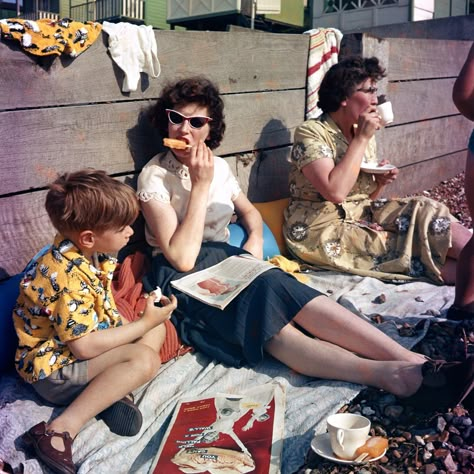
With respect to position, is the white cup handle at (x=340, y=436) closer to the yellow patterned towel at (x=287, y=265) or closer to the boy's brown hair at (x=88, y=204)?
the boy's brown hair at (x=88, y=204)

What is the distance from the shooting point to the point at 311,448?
92.3 inches

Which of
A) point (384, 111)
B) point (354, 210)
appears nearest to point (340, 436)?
point (354, 210)

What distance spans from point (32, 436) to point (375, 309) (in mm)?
1987

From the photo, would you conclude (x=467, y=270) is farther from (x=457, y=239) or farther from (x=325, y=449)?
(x=325, y=449)

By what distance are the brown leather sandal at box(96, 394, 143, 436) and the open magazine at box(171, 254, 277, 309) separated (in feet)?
1.97

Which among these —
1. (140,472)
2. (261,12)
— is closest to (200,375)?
(140,472)

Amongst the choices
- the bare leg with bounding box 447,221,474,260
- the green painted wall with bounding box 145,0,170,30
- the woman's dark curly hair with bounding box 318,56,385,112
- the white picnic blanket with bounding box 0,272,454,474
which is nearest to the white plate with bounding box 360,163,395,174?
the woman's dark curly hair with bounding box 318,56,385,112

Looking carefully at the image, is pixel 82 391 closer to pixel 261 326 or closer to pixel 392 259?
pixel 261 326

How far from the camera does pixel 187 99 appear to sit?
3.60m

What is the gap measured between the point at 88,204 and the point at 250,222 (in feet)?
5.14

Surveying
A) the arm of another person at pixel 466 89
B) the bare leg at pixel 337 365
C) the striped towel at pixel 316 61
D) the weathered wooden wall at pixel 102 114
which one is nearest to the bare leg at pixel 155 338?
the bare leg at pixel 337 365

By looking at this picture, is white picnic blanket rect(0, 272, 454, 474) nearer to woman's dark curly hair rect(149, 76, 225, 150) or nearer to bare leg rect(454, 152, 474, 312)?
bare leg rect(454, 152, 474, 312)

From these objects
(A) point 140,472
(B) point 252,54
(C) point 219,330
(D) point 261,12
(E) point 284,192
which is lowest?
(A) point 140,472

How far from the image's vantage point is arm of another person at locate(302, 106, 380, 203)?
405cm
